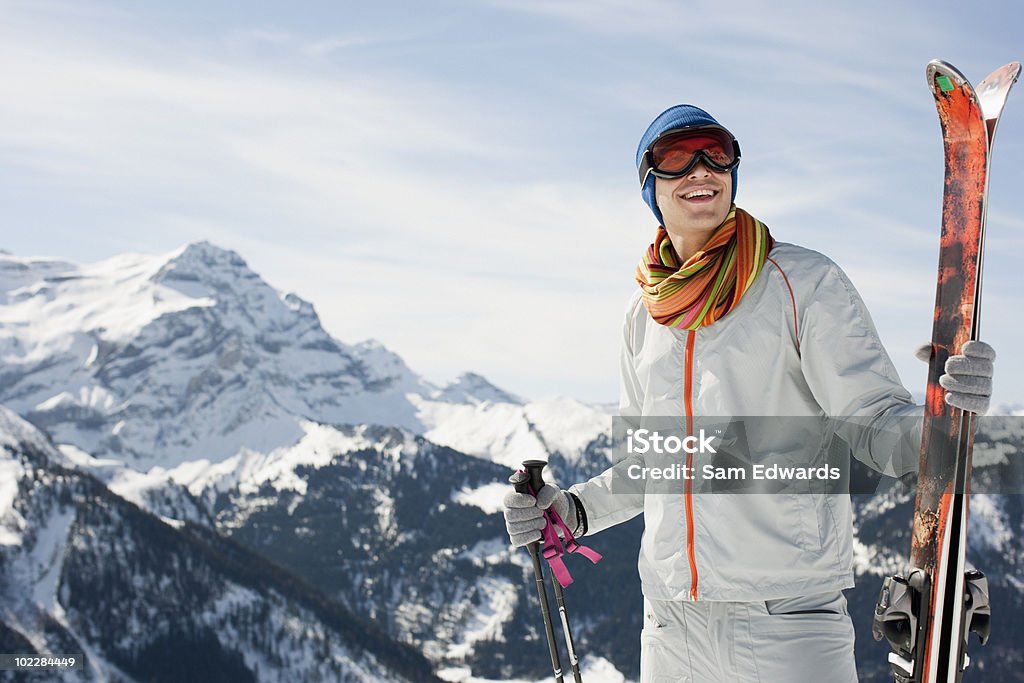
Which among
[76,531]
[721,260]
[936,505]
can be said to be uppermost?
[721,260]

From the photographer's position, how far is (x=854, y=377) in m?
3.07

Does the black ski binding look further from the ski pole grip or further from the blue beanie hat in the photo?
the ski pole grip

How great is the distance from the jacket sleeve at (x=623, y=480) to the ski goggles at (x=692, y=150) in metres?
0.63

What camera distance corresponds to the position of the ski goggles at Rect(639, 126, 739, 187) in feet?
11.9

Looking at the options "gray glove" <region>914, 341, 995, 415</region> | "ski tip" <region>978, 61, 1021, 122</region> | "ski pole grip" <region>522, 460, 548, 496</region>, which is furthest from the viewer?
"ski pole grip" <region>522, 460, 548, 496</region>

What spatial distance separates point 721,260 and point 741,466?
76cm

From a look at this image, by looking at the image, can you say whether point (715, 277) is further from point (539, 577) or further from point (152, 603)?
point (152, 603)

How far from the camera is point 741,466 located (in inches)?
134

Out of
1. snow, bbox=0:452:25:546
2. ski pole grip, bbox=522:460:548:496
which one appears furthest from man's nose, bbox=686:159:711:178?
snow, bbox=0:452:25:546

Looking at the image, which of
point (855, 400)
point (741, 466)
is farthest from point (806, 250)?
point (741, 466)

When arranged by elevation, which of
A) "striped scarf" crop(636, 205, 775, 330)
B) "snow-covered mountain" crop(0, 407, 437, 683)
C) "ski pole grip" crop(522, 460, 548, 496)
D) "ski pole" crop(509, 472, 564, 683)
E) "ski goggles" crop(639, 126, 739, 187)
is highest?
"ski goggles" crop(639, 126, 739, 187)

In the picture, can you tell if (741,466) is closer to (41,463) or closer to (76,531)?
(76,531)

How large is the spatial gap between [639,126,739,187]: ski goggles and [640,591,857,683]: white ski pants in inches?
65.1

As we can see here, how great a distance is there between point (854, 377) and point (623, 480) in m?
1.41
